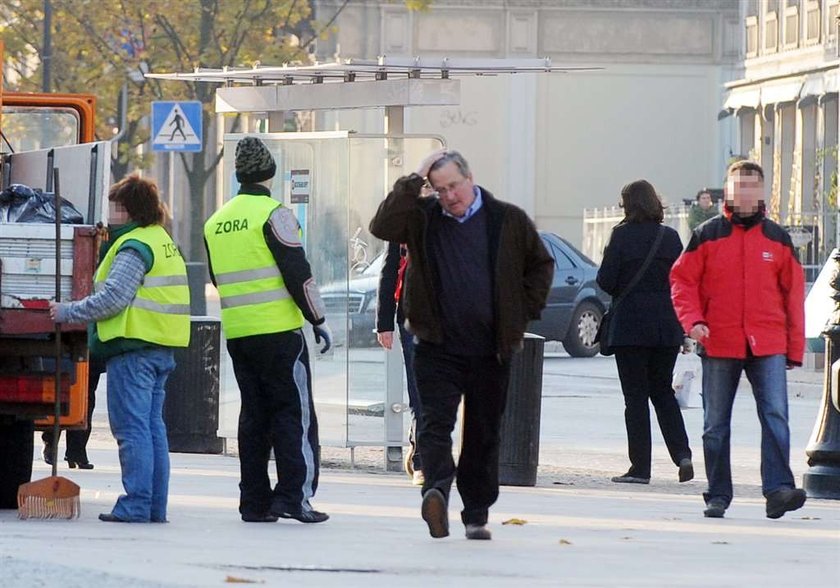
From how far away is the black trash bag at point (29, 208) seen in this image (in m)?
10.3

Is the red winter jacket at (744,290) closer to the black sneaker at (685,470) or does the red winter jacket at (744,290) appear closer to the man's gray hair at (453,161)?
the man's gray hair at (453,161)

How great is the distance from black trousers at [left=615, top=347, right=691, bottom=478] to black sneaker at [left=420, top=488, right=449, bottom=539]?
146 inches

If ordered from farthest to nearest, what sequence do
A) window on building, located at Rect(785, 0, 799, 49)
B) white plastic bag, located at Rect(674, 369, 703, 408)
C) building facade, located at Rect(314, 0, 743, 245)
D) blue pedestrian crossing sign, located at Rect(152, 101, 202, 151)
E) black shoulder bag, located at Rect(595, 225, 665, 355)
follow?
building facade, located at Rect(314, 0, 743, 245)
window on building, located at Rect(785, 0, 799, 49)
blue pedestrian crossing sign, located at Rect(152, 101, 202, 151)
white plastic bag, located at Rect(674, 369, 703, 408)
black shoulder bag, located at Rect(595, 225, 665, 355)

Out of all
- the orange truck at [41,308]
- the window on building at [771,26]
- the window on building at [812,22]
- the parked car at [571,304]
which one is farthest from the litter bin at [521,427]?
the window on building at [771,26]

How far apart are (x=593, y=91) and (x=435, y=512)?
45.7m

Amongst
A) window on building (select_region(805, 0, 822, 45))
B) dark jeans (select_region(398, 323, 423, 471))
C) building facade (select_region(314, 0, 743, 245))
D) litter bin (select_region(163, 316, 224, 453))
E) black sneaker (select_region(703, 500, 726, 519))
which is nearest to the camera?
black sneaker (select_region(703, 500, 726, 519))

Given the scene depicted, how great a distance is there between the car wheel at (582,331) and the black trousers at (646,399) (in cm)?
1277

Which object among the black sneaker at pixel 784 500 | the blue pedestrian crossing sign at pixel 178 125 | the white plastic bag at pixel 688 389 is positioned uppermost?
the blue pedestrian crossing sign at pixel 178 125

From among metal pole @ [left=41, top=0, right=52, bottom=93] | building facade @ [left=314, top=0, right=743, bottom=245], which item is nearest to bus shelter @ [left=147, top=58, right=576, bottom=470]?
metal pole @ [left=41, top=0, right=52, bottom=93]

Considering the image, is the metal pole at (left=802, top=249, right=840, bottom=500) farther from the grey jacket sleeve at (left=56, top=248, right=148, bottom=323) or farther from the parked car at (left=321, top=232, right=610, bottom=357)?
the parked car at (left=321, top=232, right=610, bottom=357)

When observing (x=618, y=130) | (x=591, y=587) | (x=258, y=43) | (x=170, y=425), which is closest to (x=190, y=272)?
(x=258, y=43)

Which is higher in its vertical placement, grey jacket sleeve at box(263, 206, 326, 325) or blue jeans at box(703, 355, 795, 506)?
grey jacket sleeve at box(263, 206, 326, 325)

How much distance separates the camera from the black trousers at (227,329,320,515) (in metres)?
9.90

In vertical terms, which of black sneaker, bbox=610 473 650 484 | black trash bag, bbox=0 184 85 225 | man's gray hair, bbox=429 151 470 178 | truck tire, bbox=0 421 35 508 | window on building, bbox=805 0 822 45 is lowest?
black sneaker, bbox=610 473 650 484
